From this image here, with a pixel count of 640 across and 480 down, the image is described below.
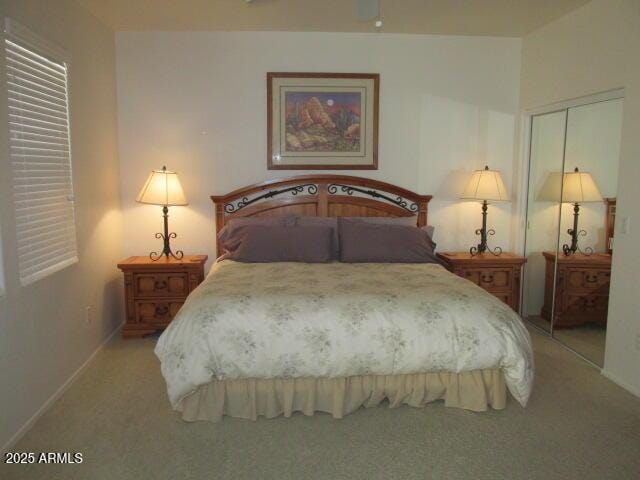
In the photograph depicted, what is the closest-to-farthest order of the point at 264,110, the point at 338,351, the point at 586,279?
the point at 338,351, the point at 586,279, the point at 264,110

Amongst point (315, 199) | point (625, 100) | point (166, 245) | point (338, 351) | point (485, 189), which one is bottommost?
point (338, 351)

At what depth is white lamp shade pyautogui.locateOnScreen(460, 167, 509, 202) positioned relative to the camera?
13.9ft

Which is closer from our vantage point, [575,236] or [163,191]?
[575,236]

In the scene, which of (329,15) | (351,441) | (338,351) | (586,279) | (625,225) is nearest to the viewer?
(351,441)

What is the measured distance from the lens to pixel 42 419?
106 inches

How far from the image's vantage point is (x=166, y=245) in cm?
427

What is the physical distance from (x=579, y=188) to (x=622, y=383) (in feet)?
4.81

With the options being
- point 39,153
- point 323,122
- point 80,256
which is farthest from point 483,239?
point 39,153

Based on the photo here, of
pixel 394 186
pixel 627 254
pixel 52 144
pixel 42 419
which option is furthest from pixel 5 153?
pixel 627 254

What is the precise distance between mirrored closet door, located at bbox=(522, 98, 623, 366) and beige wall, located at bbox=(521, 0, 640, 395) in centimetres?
14

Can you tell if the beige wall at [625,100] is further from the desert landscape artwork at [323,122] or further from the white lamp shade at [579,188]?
the desert landscape artwork at [323,122]

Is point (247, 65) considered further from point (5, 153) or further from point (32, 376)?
point (32, 376)

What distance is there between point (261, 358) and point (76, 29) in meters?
2.77

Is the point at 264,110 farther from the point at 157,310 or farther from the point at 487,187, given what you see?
the point at 487,187
